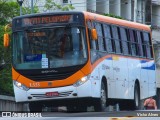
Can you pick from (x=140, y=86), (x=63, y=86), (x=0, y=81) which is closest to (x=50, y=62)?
(x=63, y=86)

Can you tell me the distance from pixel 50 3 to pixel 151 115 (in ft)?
129

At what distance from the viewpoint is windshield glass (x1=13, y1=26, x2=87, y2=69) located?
20844 mm

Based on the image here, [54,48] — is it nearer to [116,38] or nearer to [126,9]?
[116,38]

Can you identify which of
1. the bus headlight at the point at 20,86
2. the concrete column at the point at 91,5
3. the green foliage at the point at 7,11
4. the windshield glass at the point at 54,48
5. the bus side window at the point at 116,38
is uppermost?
the concrete column at the point at 91,5

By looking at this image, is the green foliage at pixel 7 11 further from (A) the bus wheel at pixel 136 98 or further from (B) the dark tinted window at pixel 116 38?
(B) the dark tinted window at pixel 116 38

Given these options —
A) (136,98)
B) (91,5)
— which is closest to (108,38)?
(136,98)

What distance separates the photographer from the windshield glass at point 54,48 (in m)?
20.8

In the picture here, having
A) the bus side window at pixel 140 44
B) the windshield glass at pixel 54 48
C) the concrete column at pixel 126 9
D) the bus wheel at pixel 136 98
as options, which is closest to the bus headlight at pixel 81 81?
the windshield glass at pixel 54 48

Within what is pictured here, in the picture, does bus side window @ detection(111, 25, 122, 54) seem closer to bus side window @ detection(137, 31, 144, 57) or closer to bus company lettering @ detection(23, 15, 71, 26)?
bus side window @ detection(137, 31, 144, 57)

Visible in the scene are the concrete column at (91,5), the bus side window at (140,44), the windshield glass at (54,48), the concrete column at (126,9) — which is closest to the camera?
the windshield glass at (54,48)

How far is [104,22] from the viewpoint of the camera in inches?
912

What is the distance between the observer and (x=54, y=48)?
21016mm

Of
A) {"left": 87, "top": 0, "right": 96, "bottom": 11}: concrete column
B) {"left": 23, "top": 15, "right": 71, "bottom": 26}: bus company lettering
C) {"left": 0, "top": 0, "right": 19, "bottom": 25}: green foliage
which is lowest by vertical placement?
{"left": 23, "top": 15, "right": 71, "bottom": 26}: bus company lettering

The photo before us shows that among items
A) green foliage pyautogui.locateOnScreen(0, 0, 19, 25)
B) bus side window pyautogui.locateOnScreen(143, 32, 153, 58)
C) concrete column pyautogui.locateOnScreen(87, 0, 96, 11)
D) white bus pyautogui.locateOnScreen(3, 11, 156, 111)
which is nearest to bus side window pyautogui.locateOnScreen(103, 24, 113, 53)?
white bus pyautogui.locateOnScreen(3, 11, 156, 111)
